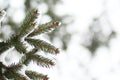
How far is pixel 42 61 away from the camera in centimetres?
196

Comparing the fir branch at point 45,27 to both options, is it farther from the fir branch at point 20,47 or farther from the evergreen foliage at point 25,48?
the fir branch at point 20,47

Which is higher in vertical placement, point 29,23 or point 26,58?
point 29,23

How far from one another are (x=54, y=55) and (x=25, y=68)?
21 cm

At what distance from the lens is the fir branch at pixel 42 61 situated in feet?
6.37

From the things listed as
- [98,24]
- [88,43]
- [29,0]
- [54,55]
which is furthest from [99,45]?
[54,55]

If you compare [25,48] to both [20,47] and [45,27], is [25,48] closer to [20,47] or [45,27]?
[20,47]

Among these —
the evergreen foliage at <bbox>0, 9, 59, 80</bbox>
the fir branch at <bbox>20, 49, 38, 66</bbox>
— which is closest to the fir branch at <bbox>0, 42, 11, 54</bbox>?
the evergreen foliage at <bbox>0, 9, 59, 80</bbox>

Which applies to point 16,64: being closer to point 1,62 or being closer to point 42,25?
point 1,62

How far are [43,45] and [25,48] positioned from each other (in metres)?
0.12

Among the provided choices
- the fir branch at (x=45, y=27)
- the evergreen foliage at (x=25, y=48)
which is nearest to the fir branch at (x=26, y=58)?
the evergreen foliage at (x=25, y=48)

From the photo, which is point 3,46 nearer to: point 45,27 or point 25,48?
point 25,48

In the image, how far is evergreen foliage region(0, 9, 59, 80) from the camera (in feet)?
6.32

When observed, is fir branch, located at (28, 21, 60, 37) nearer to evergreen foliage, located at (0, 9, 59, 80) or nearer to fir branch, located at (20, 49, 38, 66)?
evergreen foliage, located at (0, 9, 59, 80)

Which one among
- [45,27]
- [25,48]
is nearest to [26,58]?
[25,48]
